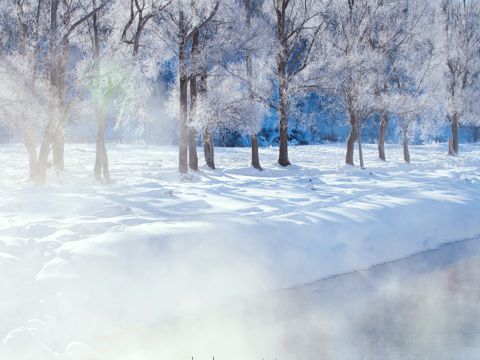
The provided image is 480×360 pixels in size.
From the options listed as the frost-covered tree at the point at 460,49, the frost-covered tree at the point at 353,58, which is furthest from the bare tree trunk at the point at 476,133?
the frost-covered tree at the point at 353,58

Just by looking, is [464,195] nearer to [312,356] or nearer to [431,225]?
[431,225]

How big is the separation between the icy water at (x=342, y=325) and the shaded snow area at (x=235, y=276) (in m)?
0.03

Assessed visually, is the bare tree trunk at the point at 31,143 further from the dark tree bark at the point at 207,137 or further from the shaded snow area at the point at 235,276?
the dark tree bark at the point at 207,137

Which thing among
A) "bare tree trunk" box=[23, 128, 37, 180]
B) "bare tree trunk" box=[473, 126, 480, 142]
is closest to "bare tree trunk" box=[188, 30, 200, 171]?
"bare tree trunk" box=[23, 128, 37, 180]

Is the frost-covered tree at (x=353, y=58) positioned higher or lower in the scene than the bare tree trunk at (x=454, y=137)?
higher

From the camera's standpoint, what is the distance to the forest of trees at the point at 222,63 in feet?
50.9

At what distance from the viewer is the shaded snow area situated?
5961 mm

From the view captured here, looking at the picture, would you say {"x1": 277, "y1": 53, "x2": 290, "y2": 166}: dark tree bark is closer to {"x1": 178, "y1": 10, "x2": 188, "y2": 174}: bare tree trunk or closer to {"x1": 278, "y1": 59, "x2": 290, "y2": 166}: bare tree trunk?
{"x1": 278, "y1": 59, "x2": 290, "y2": 166}: bare tree trunk

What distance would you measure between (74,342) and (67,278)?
132 centimetres

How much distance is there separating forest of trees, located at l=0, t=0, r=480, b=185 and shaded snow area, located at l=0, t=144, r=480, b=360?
4465 mm

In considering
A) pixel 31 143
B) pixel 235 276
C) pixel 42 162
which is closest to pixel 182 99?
pixel 31 143

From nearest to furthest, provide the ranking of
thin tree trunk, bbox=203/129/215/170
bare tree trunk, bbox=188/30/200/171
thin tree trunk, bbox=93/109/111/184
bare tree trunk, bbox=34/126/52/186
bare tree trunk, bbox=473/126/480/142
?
bare tree trunk, bbox=34/126/52/186
thin tree trunk, bbox=93/109/111/184
bare tree trunk, bbox=188/30/200/171
thin tree trunk, bbox=203/129/215/170
bare tree trunk, bbox=473/126/480/142

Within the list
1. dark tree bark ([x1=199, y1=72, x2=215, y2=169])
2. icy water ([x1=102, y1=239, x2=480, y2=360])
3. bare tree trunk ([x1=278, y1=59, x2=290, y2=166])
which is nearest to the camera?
icy water ([x1=102, y1=239, x2=480, y2=360])

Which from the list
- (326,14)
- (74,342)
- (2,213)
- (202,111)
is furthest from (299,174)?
(74,342)
